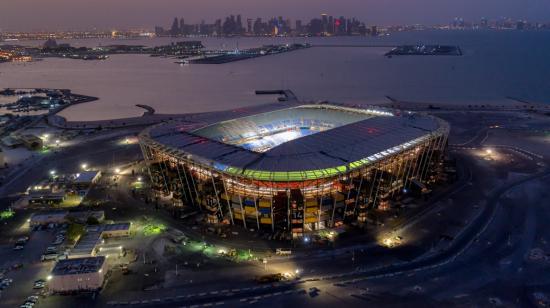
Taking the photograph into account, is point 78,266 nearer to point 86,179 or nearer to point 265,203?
point 265,203

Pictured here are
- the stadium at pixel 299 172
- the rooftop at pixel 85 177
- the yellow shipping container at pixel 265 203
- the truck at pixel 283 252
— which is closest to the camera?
the truck at pixel 283 252

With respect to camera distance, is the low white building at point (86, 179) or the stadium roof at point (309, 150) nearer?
the stadium roof at point (309, 150)

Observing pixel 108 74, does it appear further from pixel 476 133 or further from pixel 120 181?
pixel 476 133

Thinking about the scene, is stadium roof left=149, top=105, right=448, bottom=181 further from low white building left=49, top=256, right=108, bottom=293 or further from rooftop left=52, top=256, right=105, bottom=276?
low white building left=49, top=256, right=108, bottom=293

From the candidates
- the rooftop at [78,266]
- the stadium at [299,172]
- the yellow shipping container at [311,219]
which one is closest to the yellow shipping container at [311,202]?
the stadium at [299,172]

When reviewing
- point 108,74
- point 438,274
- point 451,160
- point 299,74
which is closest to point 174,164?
point 438,274

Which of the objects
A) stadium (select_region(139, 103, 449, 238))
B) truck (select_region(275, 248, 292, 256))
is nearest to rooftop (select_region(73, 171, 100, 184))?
stadium (select_region(139, 103, 449, 238))

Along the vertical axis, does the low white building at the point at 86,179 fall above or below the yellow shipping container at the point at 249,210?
below

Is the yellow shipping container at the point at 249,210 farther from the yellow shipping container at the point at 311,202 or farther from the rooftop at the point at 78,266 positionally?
the rooftop at the point at 78,266
